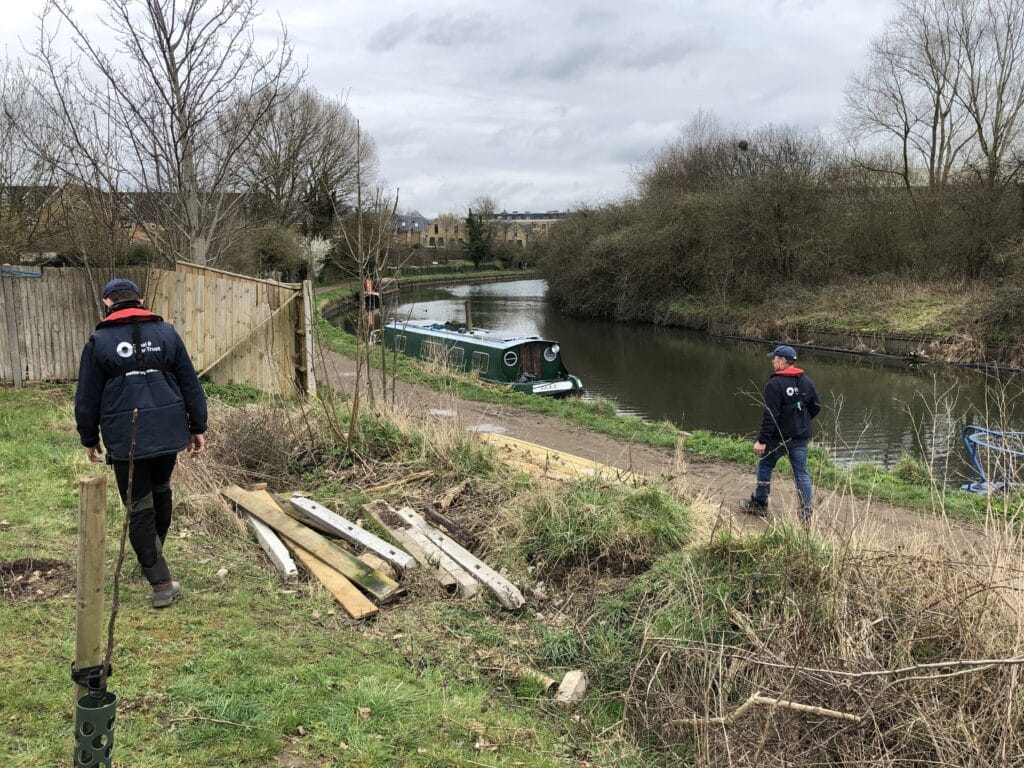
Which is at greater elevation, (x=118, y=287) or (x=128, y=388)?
(x=118, y=287)

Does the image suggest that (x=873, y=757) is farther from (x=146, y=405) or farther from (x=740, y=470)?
(x=740, y=470)

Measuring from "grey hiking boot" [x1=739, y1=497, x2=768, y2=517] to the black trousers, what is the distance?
525 centimetres

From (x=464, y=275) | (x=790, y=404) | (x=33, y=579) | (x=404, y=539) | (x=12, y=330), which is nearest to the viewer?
(x=33, y=579)

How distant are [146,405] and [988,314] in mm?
24829

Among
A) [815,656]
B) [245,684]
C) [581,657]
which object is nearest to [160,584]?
[245,684]

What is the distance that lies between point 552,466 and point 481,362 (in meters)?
9.69

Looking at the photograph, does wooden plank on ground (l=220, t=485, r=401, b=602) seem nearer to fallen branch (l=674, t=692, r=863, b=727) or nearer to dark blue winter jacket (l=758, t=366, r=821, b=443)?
fallen branch (l=674, t=692, r=863, b=727)

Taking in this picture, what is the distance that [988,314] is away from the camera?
22078mm

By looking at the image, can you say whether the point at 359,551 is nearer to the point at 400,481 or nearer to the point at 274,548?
the point at 274,548

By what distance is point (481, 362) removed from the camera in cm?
1662

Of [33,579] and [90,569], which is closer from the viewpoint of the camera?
[90,569]

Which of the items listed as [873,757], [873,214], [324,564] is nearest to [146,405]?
[324,564]

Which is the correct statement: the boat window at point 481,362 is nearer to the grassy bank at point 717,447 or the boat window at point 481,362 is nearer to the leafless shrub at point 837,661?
the grassy bank at point 717,447

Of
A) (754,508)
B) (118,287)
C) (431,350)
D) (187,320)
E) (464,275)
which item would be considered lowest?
(754,508)
